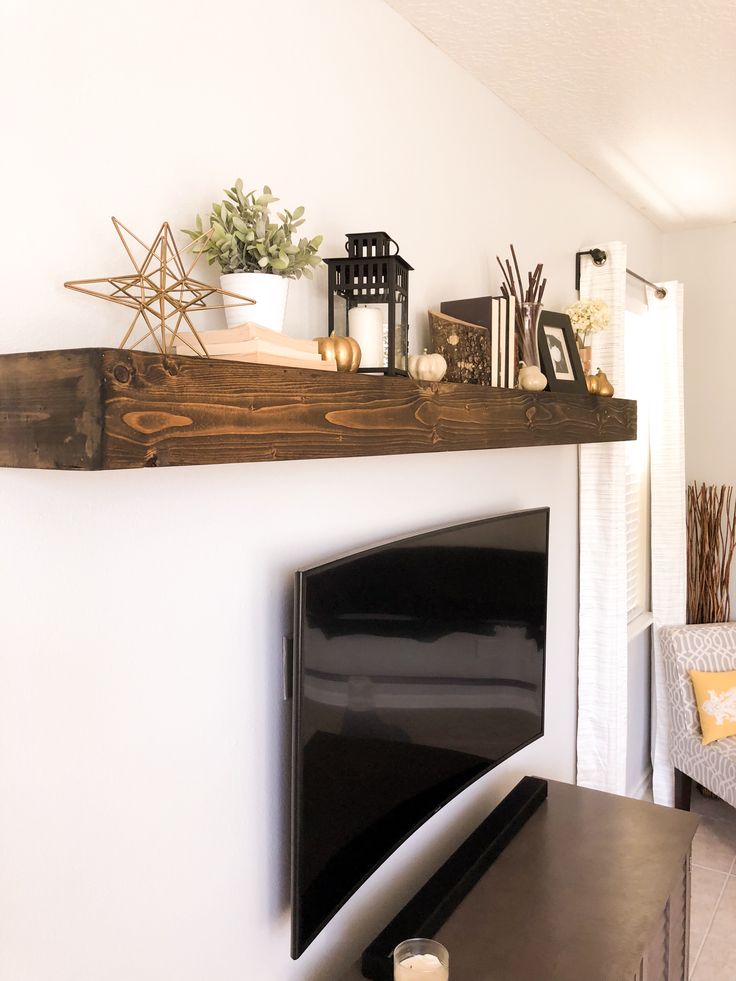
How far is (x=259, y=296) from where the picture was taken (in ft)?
4.07

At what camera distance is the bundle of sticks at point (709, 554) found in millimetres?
3836

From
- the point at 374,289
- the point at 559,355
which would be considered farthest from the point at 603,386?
the point at 374,289

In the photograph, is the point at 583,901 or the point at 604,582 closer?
the point at 583,901

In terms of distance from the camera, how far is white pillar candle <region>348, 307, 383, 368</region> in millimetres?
1475

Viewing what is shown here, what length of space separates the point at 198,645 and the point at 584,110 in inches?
79.3

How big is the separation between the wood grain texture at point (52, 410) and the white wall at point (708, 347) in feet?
12.1

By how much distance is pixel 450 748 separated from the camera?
193 cm

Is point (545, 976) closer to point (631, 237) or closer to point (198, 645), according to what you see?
point (198, 645)

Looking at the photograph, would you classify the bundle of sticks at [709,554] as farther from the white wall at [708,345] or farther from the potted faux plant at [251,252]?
the potted faux plant at [251,252]

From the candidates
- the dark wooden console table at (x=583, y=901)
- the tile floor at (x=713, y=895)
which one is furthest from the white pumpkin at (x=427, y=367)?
the tile floor at (x=713, y=895)

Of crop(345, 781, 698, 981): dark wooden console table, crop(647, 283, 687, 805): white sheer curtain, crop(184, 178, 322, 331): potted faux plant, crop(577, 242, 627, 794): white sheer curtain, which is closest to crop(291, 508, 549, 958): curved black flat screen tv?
crop(345, 781, 698, 981): dark wooden console table

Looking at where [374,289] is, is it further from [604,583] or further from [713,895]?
[713,895]

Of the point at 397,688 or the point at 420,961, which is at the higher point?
the point at 397,688

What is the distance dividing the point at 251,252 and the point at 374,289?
1.06 feet
